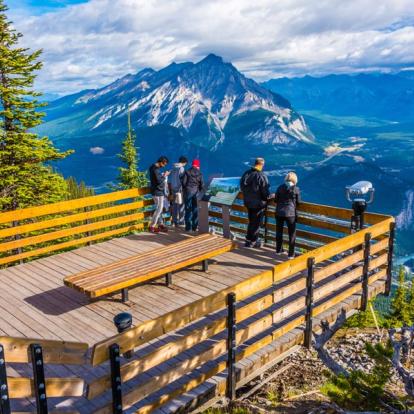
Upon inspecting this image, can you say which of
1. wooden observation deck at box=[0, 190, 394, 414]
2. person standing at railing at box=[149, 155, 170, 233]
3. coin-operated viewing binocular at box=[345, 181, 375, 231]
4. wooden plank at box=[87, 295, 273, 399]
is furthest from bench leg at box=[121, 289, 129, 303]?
coin-operated viewing binocular at box=[345, 181, 375, 231]

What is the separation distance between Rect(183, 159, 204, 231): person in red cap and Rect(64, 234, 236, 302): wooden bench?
2.35 m

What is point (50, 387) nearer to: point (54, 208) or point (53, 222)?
point (53, 222)

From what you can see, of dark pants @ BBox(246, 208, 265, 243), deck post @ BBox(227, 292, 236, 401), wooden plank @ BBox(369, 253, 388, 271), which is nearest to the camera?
deck post @ BBox(227, 292, 236, 401)

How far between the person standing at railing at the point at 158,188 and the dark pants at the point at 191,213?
2.25 ft

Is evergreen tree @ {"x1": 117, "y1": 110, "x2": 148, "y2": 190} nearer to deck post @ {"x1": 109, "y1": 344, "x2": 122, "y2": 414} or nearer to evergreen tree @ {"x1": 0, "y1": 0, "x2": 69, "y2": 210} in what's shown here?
evergreen tree @ {"x1": 0, "y1": 0, "x2": 69, "y2": 210}

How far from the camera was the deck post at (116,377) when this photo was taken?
455cm

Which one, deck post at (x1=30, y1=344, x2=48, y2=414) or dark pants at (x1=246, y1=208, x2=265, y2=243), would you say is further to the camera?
dark pants at (x1=246, y1=208, x2=265, y2=243)

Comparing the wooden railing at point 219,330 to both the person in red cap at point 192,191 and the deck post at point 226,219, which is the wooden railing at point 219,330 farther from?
the person in red cap at point 192,191

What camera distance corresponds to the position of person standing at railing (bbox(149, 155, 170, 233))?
1195cm

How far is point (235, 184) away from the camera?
1152 centimetres

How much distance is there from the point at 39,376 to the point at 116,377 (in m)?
0.83

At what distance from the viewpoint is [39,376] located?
4.09 metres

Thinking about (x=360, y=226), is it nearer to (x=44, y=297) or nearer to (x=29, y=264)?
(x=44, y=297)

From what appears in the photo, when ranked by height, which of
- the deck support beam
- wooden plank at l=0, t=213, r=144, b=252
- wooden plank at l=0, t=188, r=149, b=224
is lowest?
the deck support beam
